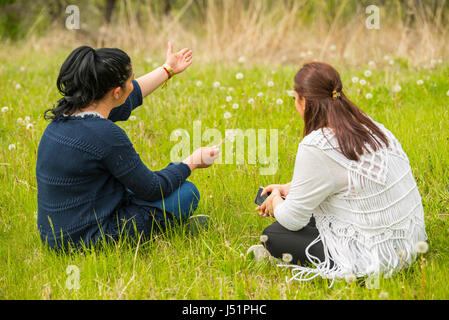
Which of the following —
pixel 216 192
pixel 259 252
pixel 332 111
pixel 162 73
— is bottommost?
pixel 259 252

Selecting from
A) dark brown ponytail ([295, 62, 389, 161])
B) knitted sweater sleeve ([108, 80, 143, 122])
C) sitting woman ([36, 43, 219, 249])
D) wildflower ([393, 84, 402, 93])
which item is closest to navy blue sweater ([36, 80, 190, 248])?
sitting woman ([36, 43, 219, 249])

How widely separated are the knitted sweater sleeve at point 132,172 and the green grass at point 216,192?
12.0 inches

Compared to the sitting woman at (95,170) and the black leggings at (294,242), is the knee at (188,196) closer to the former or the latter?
the sitting woman at (95,170)

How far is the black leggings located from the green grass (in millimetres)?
110

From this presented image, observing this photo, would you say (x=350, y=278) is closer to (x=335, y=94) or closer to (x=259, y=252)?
(x=259, y=252)

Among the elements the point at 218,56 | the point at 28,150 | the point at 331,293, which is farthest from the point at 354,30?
the point at 331,293

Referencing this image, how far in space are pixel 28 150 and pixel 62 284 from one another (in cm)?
187

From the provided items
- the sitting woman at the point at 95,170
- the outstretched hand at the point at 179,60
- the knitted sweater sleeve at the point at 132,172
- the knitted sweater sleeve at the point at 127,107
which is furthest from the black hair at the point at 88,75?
the outstretched hand at the point at 179,60

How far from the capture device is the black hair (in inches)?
93.2

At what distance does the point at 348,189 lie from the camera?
2.23 metres

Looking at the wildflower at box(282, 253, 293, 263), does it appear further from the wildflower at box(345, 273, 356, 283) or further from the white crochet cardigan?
the wildflower at box(345, 273, 356, 283)

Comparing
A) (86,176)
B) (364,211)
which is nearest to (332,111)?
(364,211)

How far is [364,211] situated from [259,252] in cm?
65

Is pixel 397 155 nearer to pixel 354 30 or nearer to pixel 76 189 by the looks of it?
pixel 76 189
